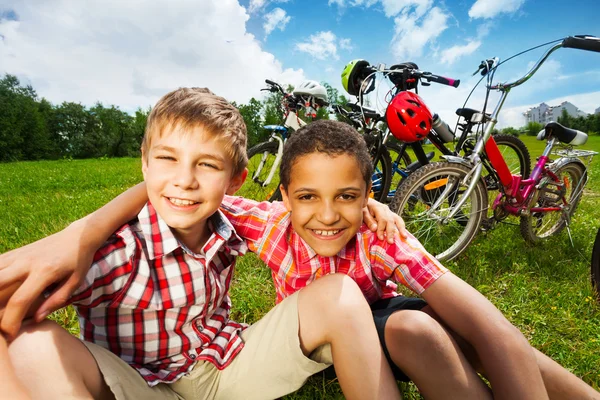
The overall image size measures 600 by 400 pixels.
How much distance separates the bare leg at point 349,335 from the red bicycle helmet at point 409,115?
188 centimetres

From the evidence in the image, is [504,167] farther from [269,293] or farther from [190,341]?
[190,341]

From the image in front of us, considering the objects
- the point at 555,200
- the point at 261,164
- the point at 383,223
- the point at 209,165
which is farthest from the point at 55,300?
the point at 555,200

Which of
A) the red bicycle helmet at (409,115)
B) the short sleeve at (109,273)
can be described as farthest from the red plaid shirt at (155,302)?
the red bicycle helmet at (409,115)

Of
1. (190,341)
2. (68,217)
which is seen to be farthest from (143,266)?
(68,217)

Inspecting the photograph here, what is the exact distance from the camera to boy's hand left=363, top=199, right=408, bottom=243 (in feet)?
4.48

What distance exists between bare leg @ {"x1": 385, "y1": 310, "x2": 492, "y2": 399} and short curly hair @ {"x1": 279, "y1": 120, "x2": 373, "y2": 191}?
573 mm

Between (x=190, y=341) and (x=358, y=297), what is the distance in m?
0.64

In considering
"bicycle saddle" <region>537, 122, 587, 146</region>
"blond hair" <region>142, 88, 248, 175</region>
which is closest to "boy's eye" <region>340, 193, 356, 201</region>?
"blond hair" <region>142, 88, 248, 175</region>

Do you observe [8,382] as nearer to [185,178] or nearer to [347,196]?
[185,178]

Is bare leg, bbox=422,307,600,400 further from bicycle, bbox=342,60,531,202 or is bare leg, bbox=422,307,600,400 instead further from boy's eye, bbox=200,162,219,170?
bicycle, bbox=342,60,531,202

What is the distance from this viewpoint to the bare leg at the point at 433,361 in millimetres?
1084

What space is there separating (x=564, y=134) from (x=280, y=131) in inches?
115

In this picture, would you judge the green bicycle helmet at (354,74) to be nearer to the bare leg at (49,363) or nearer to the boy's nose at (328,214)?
the boy's nose at (328,214)

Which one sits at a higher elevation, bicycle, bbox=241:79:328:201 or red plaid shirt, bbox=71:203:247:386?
bicycle, bbox=241:79:328:201
